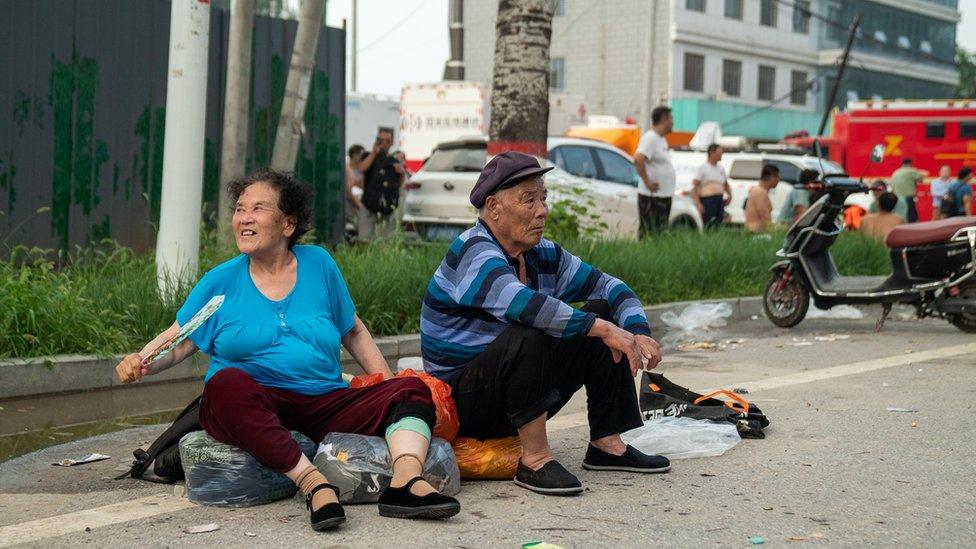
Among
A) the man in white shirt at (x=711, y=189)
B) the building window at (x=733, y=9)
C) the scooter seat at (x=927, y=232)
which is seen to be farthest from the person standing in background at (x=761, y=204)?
the building window at (x=733, y=9)

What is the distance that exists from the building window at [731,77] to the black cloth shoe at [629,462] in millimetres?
43923

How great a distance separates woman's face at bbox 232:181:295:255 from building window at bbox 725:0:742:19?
4478 cm

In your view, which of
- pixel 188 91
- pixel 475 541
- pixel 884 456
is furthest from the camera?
pixel 188 91

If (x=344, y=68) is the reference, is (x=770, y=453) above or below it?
below

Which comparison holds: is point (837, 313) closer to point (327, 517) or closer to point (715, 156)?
point (715, 156)

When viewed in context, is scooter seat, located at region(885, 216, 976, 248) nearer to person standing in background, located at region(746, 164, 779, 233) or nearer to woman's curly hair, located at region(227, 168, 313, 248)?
person standing in background, located at region(746, 164, 779, 233)

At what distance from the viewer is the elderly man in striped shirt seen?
15.5ft

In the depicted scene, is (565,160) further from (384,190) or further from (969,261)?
(969,261)

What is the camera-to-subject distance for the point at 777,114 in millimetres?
50469

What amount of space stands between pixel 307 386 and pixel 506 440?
84 centimetres

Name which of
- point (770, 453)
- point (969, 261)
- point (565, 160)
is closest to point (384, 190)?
point (565, 160)

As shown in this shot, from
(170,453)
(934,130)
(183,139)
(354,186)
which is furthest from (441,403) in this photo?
(934,130)

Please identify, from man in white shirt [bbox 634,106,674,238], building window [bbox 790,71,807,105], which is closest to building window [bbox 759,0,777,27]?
building window [bbox 790,71,807,105]

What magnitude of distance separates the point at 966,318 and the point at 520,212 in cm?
674
